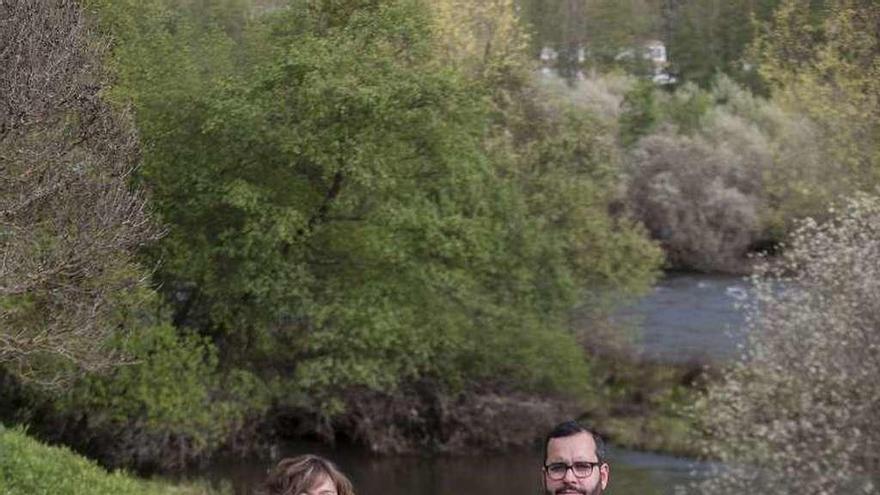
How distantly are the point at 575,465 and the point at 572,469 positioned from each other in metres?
0.02

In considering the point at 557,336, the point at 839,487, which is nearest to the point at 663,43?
the point at 557,336

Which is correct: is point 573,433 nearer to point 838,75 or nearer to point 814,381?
point 814,381

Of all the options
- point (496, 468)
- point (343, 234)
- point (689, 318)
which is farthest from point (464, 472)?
point (689, 318)

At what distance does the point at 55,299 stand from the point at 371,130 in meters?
12.3

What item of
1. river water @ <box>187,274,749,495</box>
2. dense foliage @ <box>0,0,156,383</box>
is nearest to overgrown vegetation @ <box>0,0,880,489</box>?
dense foliage @ <box>0,0,156,383</box>

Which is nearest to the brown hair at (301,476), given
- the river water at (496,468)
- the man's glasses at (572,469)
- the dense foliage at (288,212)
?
the man's glasses at (572,469)

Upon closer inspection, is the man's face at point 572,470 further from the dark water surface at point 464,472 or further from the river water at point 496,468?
the dark water surface at point 464,472

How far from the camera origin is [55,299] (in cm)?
1845

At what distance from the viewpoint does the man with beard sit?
525 centimetres

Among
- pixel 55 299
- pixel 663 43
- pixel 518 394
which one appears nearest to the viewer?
pixel 55 299

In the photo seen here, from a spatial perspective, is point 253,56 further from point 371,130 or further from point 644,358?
point 644,358

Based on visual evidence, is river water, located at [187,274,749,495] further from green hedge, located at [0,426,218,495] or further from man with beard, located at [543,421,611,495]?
man with beard, located at [543,421,611,495]

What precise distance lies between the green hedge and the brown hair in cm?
1262

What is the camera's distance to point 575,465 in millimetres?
5266
